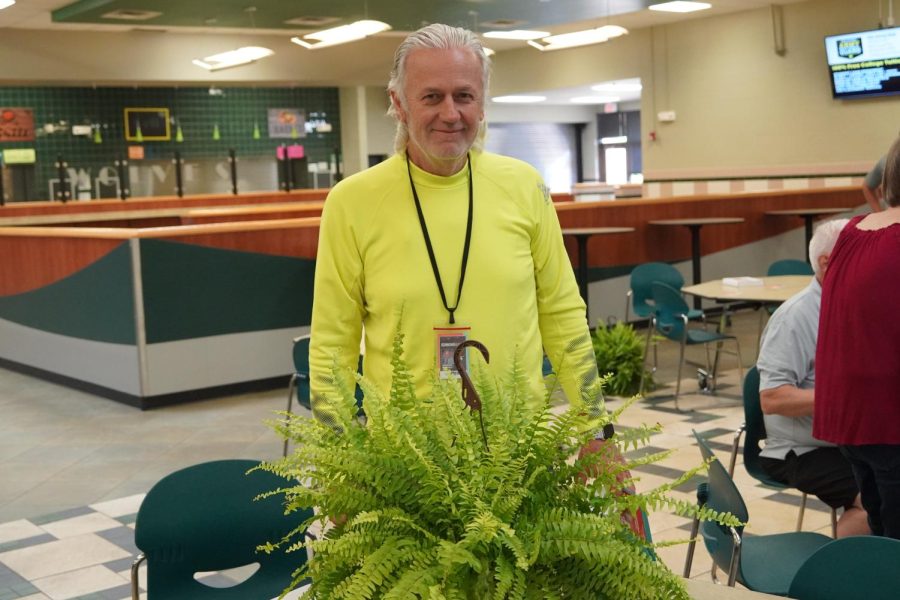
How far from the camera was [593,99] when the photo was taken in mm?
20172

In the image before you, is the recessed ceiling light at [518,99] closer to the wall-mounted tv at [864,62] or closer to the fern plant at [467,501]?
the wall-mounted tv at [864,62]

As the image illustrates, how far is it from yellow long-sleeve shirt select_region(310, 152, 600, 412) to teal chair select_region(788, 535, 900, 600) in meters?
0.54

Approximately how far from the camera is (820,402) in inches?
99.1

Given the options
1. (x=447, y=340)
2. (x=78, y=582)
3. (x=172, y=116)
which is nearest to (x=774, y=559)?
(x=447, y=340)

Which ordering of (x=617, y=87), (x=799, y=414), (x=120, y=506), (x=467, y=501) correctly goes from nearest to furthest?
(x=467, y=501), (x=799, y=414), (x=120, y=506), (x=617, y=87)

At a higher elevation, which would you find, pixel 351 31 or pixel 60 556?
pixel 351 31

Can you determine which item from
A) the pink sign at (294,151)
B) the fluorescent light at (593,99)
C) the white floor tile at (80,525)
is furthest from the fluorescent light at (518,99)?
the white floor tile at (80,525)

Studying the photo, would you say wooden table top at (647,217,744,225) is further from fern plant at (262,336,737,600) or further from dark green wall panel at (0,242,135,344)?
fern plant at (262,336,737,600)

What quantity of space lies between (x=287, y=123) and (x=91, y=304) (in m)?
10.9

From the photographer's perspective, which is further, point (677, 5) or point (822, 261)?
point (677, 5)

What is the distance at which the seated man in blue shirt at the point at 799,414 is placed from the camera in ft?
10.7

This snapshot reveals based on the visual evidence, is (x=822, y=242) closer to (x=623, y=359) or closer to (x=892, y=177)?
(x=892, y=177)

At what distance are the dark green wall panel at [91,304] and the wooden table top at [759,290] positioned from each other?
3598 mm

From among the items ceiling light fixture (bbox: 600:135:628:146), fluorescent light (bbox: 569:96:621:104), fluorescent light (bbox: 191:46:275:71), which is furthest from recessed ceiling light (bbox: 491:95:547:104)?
fluorescent light (bbox: 191:46:275:71)
